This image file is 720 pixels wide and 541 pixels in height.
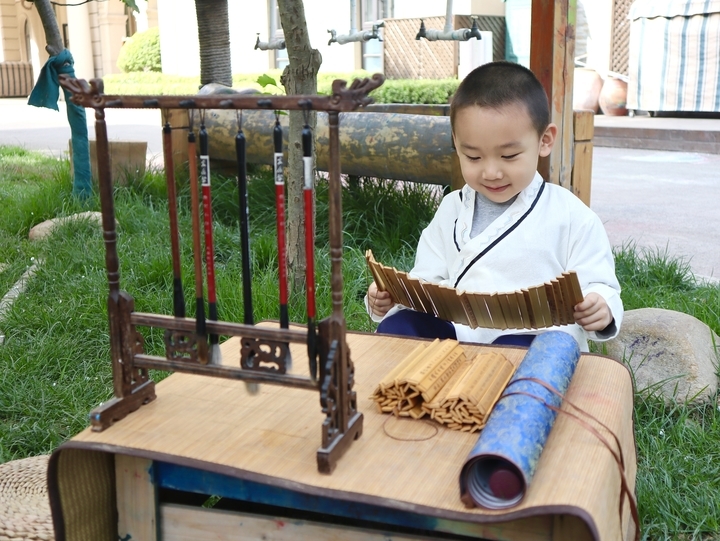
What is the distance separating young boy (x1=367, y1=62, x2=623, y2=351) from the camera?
1876 mm

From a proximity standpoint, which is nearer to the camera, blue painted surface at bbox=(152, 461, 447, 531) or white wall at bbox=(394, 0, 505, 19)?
blue painted surface at bbox=(152, 461, 447, 531)

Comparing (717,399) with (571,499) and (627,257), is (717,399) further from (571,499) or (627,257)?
(571,499)

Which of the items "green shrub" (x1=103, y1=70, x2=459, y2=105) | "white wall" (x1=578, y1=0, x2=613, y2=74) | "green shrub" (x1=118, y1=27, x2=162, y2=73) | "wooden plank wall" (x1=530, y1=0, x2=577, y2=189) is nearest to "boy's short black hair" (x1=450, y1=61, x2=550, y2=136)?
"wooden plank wall" (x1=530, y1=0, x2=577, y2=189)

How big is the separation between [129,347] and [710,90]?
35.9ft

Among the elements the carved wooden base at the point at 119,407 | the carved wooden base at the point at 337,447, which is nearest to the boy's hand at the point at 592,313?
the carved wooden base at the point at 337,447

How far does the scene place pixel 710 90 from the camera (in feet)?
35.6

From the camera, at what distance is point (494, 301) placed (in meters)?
1.77

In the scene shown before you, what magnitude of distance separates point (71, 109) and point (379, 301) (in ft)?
11.3

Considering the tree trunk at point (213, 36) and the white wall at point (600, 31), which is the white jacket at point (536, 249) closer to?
the tree trunk at point (213, 36)

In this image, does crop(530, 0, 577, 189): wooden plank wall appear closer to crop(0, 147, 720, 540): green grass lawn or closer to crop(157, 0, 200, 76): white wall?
crop(0, 147, 720, 540): green grass lawn

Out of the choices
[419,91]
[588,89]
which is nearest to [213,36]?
[419,91]

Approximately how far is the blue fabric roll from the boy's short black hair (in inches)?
27.0

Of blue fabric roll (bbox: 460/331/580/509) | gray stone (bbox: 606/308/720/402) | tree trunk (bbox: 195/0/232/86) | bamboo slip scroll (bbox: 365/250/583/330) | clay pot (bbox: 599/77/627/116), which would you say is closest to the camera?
blue fabric roll (bbox: 460/331/580/509)

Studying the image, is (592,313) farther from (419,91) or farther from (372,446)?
(419,91)
